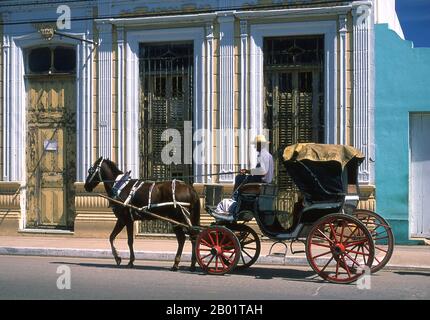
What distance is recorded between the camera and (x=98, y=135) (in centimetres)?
1608

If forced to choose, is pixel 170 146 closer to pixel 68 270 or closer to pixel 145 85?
pixel 145 85

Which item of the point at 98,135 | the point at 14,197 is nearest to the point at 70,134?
the point at 98,135

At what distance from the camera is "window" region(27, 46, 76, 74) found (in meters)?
16.6

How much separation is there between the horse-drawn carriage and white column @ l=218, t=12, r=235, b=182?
4.04 metres

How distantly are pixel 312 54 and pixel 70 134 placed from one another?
6.10 m

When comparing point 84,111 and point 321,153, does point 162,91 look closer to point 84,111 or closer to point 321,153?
point 84,111

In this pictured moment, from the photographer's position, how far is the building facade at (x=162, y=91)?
14.6 meters

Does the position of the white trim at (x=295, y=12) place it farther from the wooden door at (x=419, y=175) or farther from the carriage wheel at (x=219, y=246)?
the carriage wheel at (x=219, y=246)

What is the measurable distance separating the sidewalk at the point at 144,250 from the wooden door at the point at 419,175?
1.93ft

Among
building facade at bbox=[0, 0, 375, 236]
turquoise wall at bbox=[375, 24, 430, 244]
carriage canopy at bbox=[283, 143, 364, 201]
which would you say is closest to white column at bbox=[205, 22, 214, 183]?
building facade at bbox=[0, 0, 375, 236]

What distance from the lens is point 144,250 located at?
1359 centimetres

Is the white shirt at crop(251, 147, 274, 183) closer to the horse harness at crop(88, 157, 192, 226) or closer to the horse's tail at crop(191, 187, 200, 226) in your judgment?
the horse's tail at crop(191, 187, 200, 226)

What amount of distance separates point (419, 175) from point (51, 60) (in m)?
9.07

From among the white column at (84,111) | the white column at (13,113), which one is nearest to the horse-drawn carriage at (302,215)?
the white column at (84,111)
